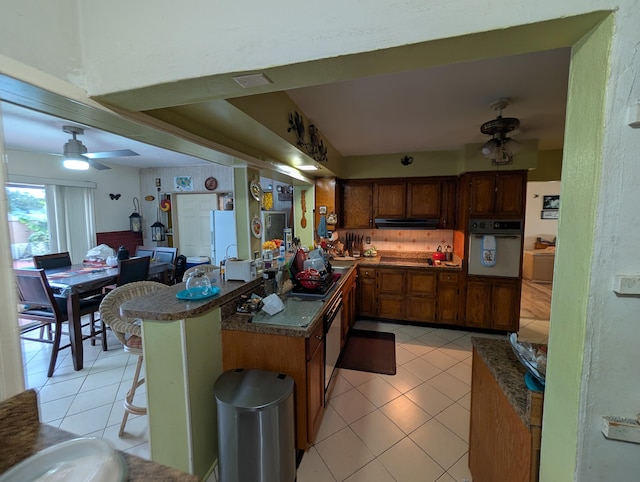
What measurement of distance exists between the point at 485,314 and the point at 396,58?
12.2ft

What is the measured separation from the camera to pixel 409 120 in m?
2.70

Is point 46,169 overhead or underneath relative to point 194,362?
overhead

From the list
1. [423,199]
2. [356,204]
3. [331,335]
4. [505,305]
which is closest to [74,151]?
[331,335]

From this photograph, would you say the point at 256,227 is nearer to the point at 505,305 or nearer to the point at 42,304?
the point at 42,304

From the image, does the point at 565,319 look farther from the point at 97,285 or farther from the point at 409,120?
the point at 97,285

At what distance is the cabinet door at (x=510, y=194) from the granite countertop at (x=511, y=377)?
2517 mm

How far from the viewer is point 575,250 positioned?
2.59 feet

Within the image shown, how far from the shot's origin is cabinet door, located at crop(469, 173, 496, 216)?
11.5 ft

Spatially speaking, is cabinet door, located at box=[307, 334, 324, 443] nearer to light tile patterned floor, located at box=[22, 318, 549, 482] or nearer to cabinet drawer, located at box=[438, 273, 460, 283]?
light tile patterned floor, located at box=[22, 318, 549, 482]

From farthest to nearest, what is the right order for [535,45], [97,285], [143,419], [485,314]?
[485,314] < [97,285] < [143,419] < [535,45]

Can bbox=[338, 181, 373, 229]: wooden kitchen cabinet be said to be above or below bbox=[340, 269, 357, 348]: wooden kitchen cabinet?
above

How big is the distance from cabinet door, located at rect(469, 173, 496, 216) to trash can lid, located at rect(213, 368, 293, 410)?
314 centimetres

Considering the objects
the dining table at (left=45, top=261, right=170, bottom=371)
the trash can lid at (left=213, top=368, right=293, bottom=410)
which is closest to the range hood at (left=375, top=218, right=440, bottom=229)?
the trash can lid at (left=213, top=368, right=293, bottom=410)

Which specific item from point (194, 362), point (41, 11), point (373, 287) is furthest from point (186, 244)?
point (41, 11)
